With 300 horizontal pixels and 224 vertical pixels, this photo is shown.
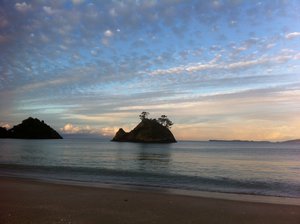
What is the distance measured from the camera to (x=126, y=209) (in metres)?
11.5

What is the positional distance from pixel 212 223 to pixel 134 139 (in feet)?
625

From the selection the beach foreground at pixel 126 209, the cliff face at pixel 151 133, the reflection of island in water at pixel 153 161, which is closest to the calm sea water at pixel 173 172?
the reflection of island in water at pixel 153 161

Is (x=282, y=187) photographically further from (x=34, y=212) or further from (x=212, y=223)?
(x=34, y=212)

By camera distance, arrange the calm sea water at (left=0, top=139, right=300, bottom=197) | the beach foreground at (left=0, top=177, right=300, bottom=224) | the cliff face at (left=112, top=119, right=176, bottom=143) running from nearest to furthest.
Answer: the beach foreground at (left=0, top=177, right=300, bottom=224) < the calm sea water at (left=0, top=139, right=300, bottom=197) < the cliff face at (left=112, top=119, right=176, bottom=143)

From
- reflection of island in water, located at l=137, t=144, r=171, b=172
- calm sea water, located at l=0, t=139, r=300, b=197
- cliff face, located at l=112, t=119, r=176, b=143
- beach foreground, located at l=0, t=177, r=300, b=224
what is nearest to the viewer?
beach foreground, located at l=0, t=177, r=300, b=224

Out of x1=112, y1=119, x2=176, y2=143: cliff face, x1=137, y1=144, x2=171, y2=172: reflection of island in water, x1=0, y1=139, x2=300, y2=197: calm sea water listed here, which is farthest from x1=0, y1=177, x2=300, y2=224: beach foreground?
x1=112, y1=119, x2=176, y2=143: cliff face

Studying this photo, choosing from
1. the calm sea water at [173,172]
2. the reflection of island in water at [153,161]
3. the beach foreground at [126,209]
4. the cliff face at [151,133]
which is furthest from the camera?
the cliff face at [151,133]

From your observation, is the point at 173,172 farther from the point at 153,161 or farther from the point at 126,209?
the point at 126,209

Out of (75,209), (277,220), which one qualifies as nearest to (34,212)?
(75,209)

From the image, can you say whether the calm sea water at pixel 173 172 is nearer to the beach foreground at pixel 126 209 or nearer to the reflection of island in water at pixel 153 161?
the reflection of island in water at pixel 153 161

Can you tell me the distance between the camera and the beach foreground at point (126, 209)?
996cm

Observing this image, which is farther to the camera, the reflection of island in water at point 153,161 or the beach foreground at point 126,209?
the reflection of island in water at point 153,161

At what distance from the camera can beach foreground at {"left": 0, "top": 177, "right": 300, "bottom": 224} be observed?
32.7 ft

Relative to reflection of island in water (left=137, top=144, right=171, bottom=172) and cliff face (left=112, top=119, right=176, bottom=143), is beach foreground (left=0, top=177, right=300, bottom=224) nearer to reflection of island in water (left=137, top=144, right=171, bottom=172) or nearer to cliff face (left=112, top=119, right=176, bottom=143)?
reflection of island in water (left=137, top=144, right=171, bottom=172)
